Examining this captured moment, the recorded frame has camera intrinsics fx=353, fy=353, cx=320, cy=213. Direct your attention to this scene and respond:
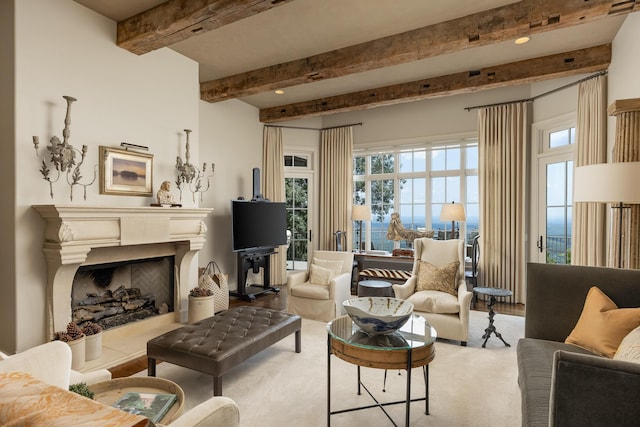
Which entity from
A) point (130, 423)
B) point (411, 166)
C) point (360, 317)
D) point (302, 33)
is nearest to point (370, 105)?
point (411, 166)

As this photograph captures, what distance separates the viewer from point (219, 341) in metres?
2.54

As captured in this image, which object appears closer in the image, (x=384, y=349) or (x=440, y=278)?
(x=384, y=349)

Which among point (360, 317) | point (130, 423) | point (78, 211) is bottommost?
point (360, 317)

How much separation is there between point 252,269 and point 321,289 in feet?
6.12

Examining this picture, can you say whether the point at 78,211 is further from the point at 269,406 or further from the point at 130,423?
the point at 130,423

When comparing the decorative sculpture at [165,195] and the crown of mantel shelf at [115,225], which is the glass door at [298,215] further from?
the decorative sculpture at [165,195]

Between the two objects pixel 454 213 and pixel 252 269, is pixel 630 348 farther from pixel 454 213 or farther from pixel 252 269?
pixel 252 269

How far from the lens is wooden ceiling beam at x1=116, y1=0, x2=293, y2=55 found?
8.79ft

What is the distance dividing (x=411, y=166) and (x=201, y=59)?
3.73 metres

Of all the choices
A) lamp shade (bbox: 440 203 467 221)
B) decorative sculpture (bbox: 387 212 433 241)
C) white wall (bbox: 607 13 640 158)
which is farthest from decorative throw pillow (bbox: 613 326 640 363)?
decorative sculpture (bbox: 387 212 433 241)

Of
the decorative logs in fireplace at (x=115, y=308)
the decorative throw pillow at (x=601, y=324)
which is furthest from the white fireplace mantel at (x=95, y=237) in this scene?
the decorative throw pillow at (x=601, y=324)

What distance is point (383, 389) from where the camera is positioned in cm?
255

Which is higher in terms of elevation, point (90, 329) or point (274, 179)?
point (274, 179)

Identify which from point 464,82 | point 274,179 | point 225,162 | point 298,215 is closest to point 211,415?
point 464,82
